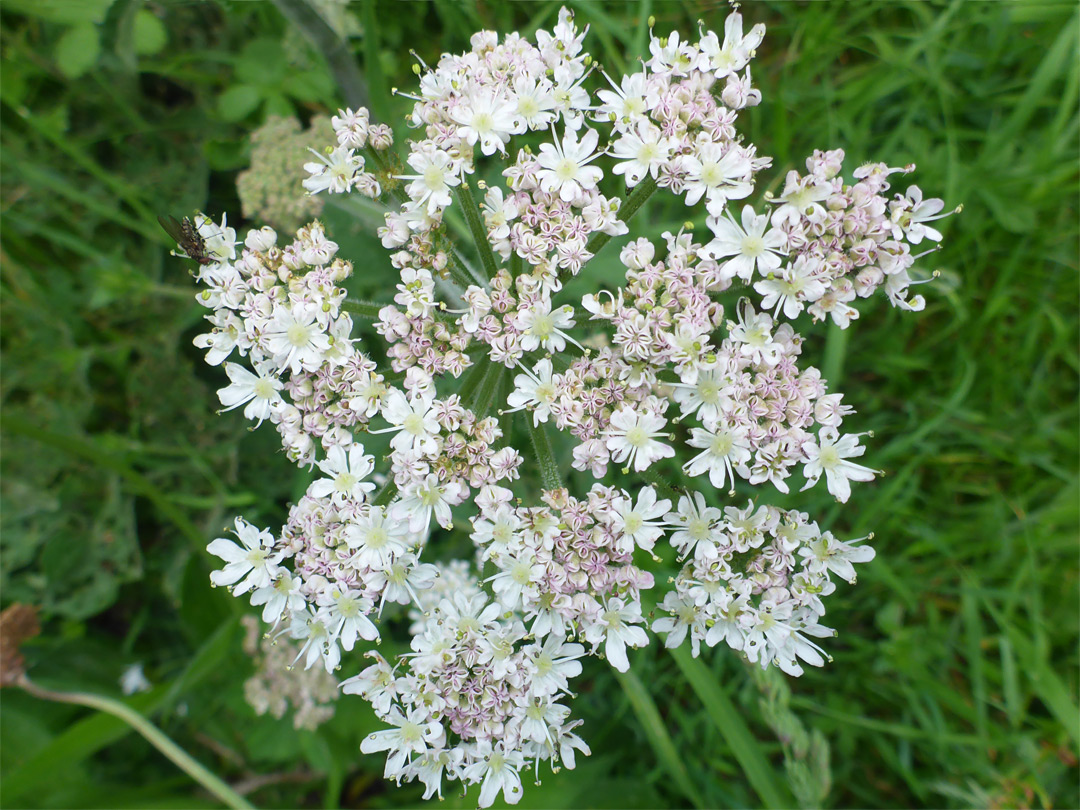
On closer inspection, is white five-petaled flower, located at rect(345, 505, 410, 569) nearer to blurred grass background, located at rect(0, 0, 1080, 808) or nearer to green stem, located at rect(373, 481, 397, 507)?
green stem, located at rect(373, 481, 397, 507)

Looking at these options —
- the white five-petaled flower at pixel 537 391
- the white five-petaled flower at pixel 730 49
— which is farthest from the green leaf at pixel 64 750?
the white five-petaled flower at pixel 730 49

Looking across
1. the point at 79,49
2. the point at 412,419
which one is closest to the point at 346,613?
the point at 412,419

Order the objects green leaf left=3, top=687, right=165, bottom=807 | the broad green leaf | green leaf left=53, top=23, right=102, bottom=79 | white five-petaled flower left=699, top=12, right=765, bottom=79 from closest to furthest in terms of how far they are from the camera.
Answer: white five-petaled flower left=699, top=12, right=765, bottom=79 → the broad green leaf → green leaf left=3, top=687, right=165, bottom=807 → green leaf left=53, top=23, right=102, bottom=79

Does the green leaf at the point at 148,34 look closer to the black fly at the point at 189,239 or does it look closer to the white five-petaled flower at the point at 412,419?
the black fly at the point at 189,239

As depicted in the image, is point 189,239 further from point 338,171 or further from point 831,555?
point 831,555

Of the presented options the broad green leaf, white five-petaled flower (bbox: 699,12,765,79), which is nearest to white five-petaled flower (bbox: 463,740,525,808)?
white five-petaled flower (bbox: 699,12,765,79)

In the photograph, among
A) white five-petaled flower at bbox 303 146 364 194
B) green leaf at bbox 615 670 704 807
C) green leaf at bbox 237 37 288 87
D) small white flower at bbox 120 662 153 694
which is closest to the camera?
white five-petaled flower at bbox 303 146 364 194
